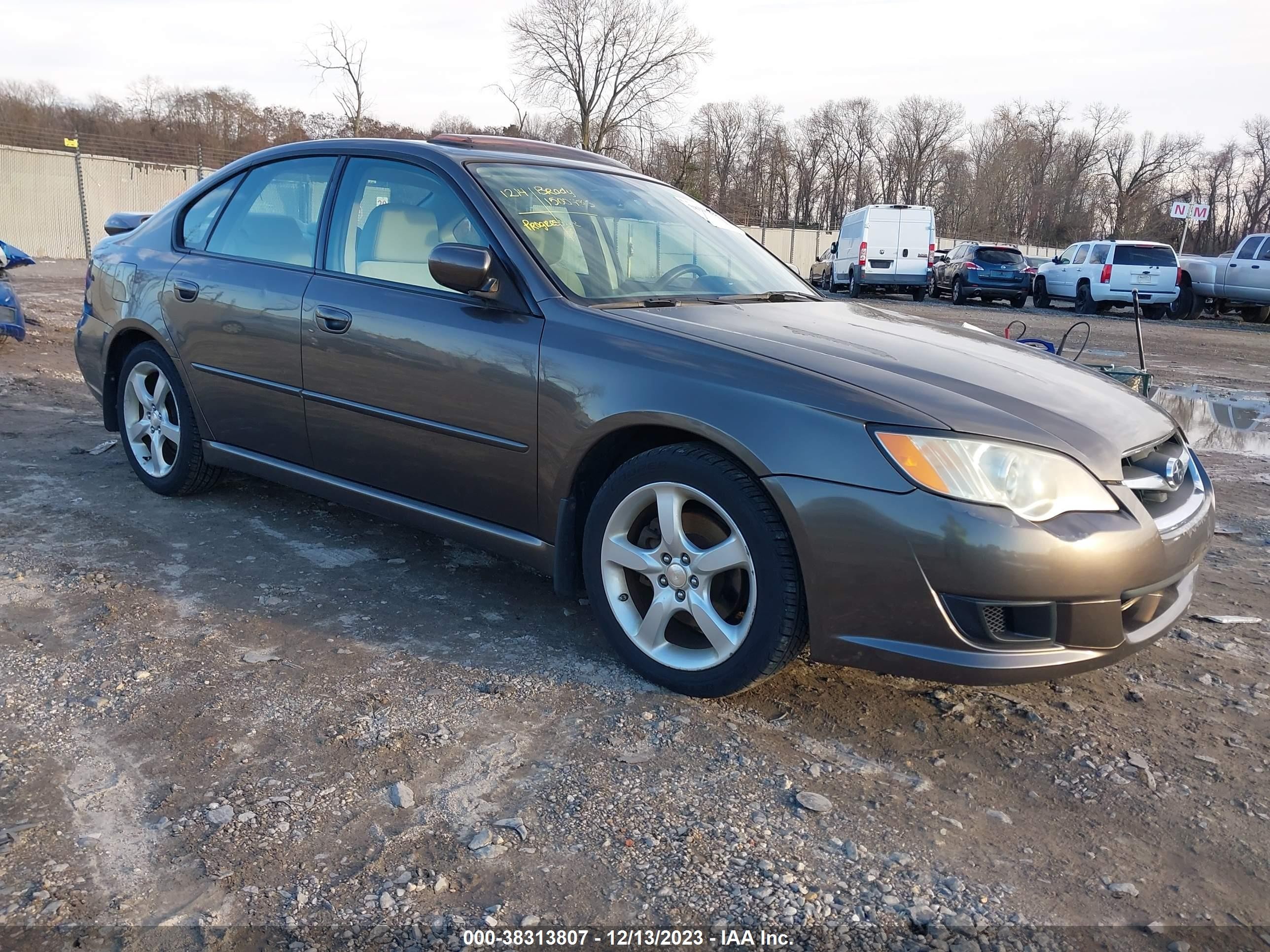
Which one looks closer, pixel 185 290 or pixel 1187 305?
pixel 185 290

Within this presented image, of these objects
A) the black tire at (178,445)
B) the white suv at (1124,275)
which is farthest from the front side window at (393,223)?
the white suv at (1124,275)

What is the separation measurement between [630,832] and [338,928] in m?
0.65

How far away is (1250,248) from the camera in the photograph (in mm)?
20047

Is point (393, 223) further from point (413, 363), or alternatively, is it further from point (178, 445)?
point (178, 445)

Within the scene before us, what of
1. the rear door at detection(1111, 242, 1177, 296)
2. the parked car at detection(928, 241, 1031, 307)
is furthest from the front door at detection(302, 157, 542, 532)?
the parked car at detection(928, 241, 1031, 307)

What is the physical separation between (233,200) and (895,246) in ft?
72.3

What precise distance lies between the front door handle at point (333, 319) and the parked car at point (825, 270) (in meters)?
23.7

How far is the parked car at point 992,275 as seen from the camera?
79.6ft

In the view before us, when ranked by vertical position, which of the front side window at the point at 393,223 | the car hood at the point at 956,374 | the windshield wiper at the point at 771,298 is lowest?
the car hood at the point at 956,374

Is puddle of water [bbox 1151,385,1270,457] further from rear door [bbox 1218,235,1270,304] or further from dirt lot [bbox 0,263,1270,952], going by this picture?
rear door [bbox 1218,235,1270,304]

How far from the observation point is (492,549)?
3318 millimetres

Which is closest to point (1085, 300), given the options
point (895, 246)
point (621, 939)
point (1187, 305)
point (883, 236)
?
point (1187, 305)

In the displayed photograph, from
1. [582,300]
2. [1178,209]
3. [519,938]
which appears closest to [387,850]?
[519,938]

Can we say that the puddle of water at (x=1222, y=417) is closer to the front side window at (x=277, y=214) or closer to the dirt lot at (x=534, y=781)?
the dirt lot at (x=534, y=781)
